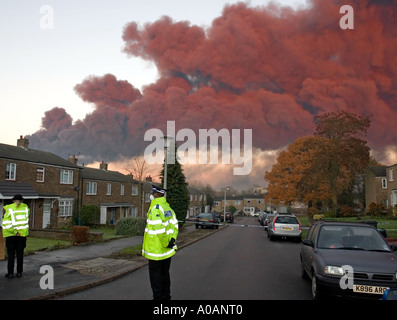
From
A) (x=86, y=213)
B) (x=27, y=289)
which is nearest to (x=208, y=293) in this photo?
(x=27, y=289)

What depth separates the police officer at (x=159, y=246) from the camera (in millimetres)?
5684

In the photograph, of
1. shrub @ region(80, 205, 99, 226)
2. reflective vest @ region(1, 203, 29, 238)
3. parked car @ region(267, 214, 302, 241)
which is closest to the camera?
reflective vest @ region(1, 203, 29, 238)

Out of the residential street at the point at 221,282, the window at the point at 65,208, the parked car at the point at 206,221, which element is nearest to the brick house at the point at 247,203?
the parked car at the point at 206,221

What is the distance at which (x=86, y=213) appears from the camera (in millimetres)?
32750

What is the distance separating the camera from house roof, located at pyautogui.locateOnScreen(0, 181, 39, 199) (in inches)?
881

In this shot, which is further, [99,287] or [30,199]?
[30,199]

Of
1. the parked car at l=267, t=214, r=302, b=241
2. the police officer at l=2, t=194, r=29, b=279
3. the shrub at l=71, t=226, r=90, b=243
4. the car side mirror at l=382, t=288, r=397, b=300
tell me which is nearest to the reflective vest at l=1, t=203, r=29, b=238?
the police officer at l=2, t=194, r=29, b=279

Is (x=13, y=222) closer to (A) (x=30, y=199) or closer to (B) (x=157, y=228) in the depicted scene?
(B) (x=157, y=228)

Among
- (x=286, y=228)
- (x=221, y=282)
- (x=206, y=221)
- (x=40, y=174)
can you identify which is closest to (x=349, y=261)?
(x=221, y=282)

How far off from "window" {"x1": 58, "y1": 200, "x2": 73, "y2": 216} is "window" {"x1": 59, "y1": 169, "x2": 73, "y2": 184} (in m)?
1.87

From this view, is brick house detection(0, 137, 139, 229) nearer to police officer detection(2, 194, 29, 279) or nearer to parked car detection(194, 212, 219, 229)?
parked car detection(194, 212, 219, 229)

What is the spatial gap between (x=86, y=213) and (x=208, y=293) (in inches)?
1110

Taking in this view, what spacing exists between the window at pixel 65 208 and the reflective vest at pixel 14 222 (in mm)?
23997

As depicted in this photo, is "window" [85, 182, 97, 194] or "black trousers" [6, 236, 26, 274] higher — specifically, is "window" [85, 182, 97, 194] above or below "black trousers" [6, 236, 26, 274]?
above
